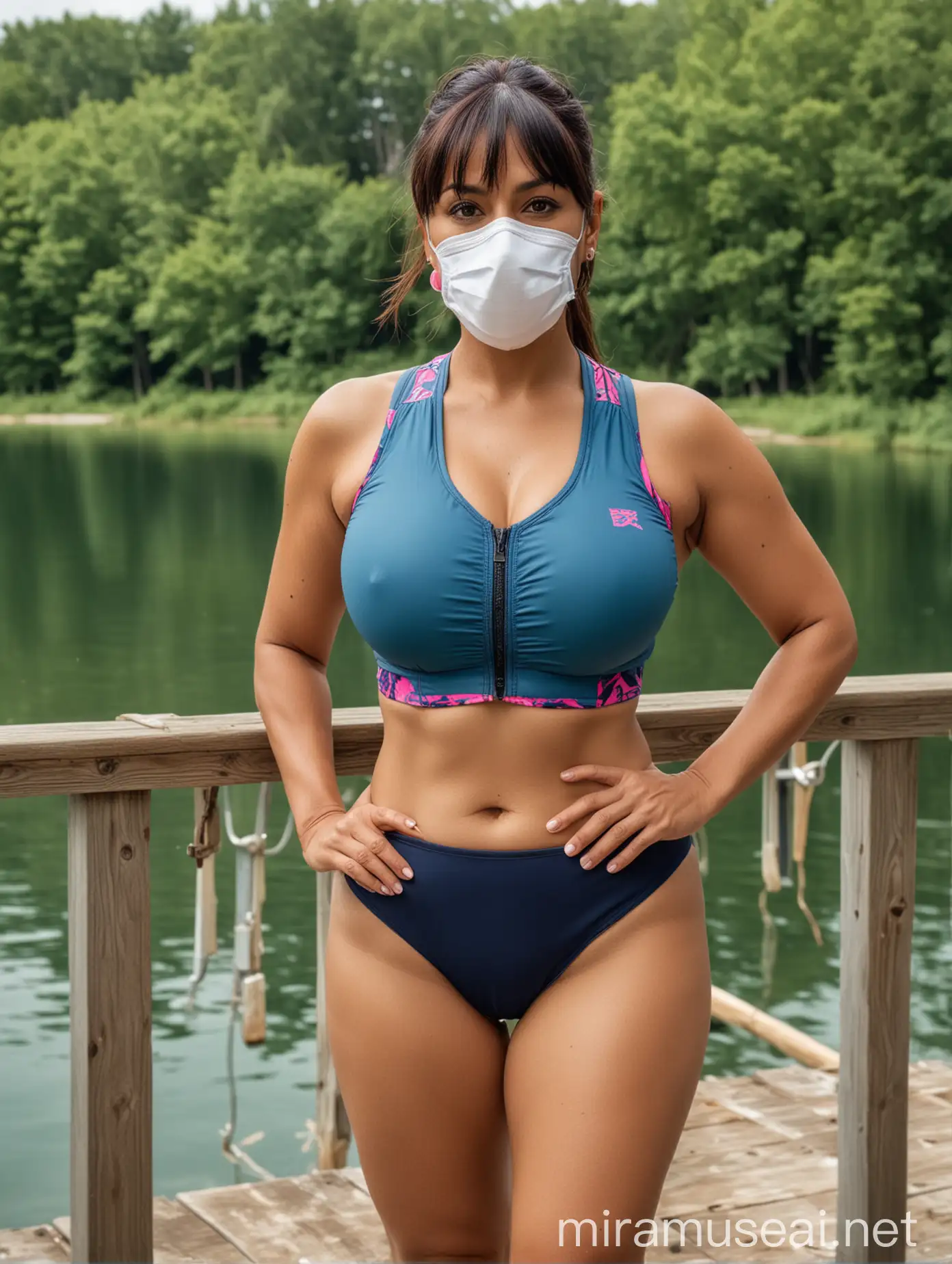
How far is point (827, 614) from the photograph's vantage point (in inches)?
86.8

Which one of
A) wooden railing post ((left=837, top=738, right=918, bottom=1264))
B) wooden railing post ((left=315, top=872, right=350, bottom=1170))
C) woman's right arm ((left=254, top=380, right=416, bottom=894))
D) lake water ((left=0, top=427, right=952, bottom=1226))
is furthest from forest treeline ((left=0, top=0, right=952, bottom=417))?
woman's right arm ((left=254, top=380, right=416, bottom=894))

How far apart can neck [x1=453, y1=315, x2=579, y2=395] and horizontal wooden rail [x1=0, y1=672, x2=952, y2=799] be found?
1.45ft

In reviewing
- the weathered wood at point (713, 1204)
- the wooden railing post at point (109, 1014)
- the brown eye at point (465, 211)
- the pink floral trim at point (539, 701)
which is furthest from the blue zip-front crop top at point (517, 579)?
the weathered wood at point (713, 1204)

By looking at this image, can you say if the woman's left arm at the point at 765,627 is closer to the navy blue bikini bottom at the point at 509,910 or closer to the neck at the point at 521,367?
the navy blue bikini bottom at the point at 509,910

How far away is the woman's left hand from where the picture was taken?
204 cm

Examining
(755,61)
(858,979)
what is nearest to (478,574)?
(858,979)

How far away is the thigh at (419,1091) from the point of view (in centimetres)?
207

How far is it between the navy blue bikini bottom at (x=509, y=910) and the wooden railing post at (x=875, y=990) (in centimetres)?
69

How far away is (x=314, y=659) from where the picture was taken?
2336 millimetres

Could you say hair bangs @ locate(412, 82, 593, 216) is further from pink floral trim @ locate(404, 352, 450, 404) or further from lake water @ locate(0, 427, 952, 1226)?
lake water @ locate(0, 427, 952, 1226)

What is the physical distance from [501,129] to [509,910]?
0.87 meters

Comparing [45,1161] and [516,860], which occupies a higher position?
[516,860]

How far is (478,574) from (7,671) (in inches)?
823

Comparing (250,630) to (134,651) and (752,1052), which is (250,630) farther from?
(752,1052)
